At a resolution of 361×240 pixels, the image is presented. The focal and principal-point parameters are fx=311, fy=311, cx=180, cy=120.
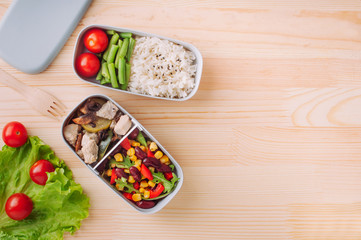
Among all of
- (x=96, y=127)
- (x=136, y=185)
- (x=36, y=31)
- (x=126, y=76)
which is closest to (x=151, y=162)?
(x=136, y=185)

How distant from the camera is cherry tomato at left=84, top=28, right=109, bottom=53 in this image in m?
1.88

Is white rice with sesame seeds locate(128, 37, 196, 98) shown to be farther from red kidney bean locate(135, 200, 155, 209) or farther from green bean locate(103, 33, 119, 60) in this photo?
red kidney bean locate(135, 200, 155, 209)

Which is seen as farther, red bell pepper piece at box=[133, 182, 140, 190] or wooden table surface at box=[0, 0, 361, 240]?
wooden table surface at box=[0, 0, 361, 240]

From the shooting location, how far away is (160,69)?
6.42ft

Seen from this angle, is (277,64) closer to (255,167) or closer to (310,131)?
(310,131)

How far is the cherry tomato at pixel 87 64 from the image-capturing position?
188 centimetres

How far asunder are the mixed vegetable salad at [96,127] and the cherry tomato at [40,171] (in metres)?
0.22

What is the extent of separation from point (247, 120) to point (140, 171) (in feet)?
2.61

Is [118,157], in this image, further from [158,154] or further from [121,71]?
[121,71]

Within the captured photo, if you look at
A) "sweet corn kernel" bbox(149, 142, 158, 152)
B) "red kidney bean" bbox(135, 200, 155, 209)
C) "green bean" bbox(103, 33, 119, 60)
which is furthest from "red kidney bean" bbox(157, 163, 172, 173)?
"green bean" bbox(103, 33, 119, 60)

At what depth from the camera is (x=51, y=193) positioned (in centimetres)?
191

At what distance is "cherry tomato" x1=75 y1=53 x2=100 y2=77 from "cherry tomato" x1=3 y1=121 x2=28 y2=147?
0.52 metres

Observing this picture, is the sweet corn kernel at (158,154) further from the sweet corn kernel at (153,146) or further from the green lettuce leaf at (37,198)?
the green lettuce leaf at (37,198)

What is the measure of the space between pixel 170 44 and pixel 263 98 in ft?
2.39
